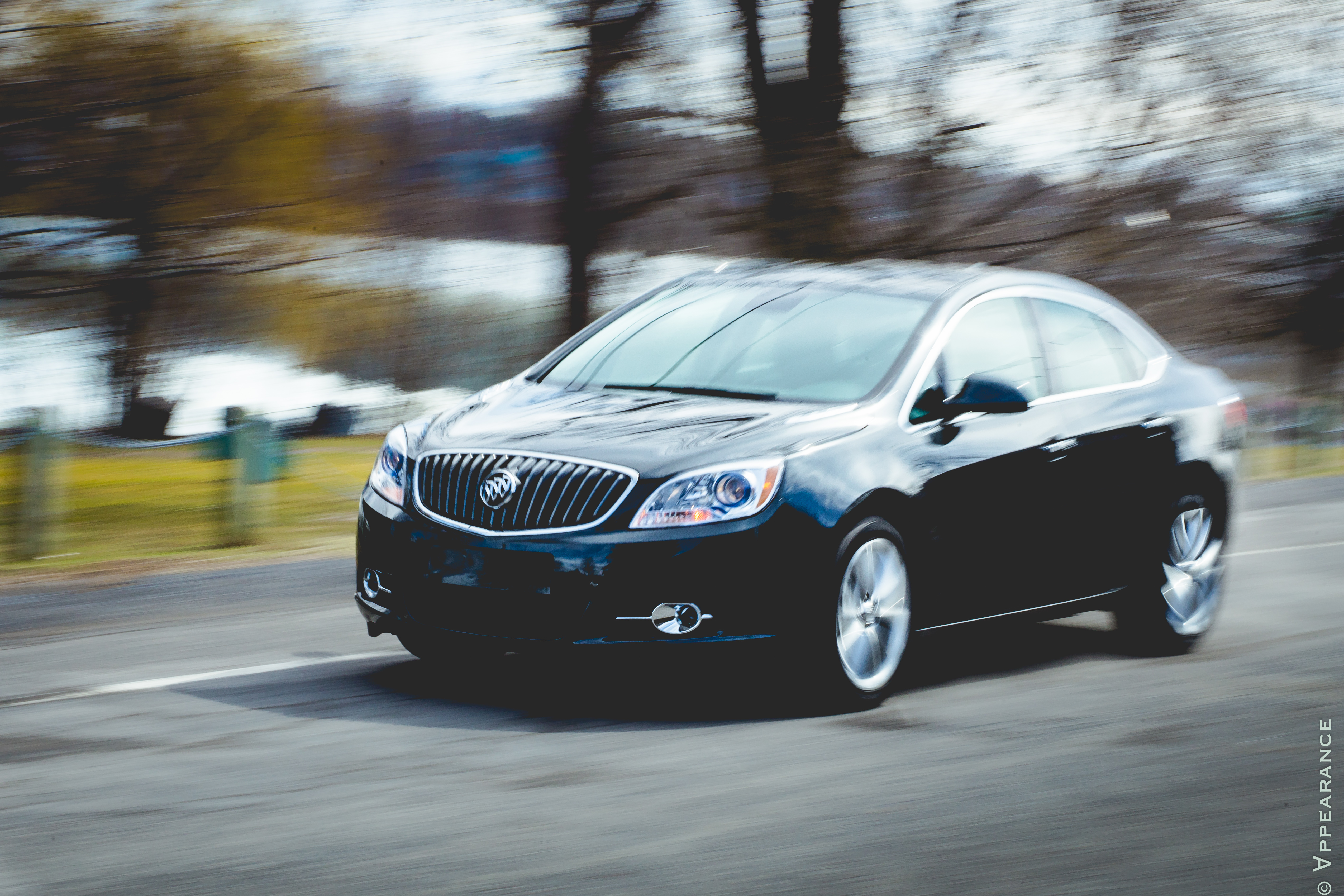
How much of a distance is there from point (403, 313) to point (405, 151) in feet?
4.45

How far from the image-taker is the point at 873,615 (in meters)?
6.27

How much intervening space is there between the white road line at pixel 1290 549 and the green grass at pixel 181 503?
6050mm

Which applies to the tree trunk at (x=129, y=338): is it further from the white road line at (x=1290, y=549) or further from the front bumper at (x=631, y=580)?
the white road line at (x=1290, y=549)

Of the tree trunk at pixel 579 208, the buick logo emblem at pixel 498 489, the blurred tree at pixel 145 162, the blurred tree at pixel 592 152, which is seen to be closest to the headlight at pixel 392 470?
the buick logo emblem at pixel 498 489

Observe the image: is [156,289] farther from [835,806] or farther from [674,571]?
[835,806]

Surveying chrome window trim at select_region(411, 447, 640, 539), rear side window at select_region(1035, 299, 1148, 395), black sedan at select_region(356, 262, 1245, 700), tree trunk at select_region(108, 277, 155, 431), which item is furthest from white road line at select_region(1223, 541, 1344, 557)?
tree trunk at select_region(108, 277, 155, 431)

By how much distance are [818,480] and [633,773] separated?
129cm

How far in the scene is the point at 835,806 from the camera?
505 cm

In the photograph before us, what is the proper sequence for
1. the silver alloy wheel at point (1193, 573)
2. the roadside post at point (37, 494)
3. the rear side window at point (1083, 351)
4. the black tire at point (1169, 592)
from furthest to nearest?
the roadside post at point (37, 494), the silver alloy wheel at point (1193, 573), the black tire at point (1169, 592), the rear side window at point (1083, 351)

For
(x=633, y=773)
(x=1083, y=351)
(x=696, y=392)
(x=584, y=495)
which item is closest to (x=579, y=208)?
(x=1083, y=351)

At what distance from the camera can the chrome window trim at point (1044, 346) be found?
664 centimetres

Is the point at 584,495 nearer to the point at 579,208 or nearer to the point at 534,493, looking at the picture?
the point at 534,493

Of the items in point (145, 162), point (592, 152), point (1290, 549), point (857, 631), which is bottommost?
point (1290, 549)

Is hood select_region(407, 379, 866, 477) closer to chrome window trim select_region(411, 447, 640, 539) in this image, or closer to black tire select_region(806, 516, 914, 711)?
chrome window trim select_region(411, 447, 640, 539)
